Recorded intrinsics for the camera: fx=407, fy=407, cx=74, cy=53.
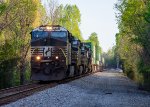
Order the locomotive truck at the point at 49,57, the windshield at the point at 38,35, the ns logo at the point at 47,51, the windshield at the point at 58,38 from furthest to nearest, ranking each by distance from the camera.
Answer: the windshield at the point at 38,35
the windshield at the point at 58,38
the ns logo at the point at 47,51
the locomotive truck at the point at 49,57

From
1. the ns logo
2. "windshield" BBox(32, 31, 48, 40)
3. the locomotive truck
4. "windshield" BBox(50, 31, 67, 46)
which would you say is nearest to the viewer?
the locomotive truck

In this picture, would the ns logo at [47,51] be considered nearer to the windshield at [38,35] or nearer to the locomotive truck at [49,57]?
the locomotive truck at [49,57]

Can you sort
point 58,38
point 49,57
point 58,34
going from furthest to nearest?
1. point 58,34
2. point 58,38
3. point 49,57

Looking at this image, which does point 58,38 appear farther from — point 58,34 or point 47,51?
point 47,51

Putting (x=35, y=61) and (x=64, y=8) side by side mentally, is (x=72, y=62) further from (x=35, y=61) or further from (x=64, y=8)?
(x=64, y=8)

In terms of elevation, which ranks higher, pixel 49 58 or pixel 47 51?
pixel 47 51

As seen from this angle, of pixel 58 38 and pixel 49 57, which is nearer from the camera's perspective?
pixel 49 57

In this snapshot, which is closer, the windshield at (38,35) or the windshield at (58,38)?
the windshield at (58,38)

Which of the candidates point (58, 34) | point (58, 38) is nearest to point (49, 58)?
point (58, 38)

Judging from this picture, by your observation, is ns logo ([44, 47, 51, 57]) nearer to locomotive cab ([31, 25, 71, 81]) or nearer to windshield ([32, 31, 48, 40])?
locomotive cab ([31, 25, 71, 81])

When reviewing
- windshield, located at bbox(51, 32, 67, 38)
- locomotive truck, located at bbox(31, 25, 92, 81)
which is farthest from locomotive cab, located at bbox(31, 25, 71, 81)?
windshield, located at bbox(51, 32, 67, 38)

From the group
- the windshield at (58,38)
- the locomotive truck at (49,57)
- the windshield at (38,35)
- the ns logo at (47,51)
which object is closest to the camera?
the locomotive truck at (49,57)

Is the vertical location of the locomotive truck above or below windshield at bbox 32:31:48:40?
below

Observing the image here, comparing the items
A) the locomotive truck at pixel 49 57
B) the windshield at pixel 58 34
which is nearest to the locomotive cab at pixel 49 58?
→ the locomotive truck at pixel 49 57
